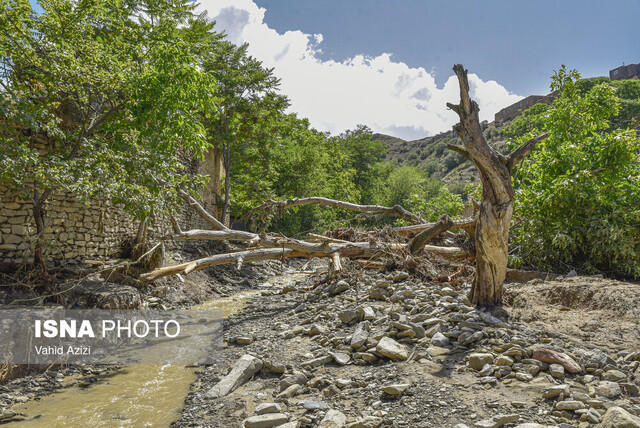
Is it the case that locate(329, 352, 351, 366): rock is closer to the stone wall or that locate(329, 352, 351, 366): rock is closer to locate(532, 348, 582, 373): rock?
locate(532, 348, 582, 373): rock

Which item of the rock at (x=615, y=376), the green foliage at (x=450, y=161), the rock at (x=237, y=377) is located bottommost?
the rock at (x=237, y=377)

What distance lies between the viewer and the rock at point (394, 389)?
307 cm

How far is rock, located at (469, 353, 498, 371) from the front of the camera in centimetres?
A: 327

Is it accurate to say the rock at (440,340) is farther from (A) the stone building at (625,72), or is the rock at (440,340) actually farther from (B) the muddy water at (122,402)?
(A) the stone building at (625,72)

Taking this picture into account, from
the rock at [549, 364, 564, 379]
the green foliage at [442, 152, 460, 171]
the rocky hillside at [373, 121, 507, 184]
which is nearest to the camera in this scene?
the rock at [549, 364, 564, 379]

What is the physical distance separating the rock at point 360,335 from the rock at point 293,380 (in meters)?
0.73

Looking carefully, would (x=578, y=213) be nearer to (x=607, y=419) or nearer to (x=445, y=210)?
(x=445, y=210)

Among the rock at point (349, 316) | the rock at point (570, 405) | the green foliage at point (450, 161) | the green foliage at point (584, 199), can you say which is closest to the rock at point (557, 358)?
the rock at point (570, 405)

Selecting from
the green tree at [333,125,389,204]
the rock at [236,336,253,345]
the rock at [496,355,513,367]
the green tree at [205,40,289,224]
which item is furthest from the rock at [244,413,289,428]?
the green tree at [333,125,389,204]

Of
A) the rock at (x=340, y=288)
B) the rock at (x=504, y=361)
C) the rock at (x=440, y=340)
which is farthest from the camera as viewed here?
the rock at (x=340, y=288)

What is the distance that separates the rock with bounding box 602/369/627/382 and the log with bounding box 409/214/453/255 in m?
4.62

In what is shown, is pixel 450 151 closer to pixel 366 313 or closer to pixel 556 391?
pixel 366 313

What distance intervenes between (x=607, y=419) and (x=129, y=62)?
7880 mm

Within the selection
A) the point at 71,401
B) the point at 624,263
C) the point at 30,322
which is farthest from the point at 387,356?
the point at 30,322
